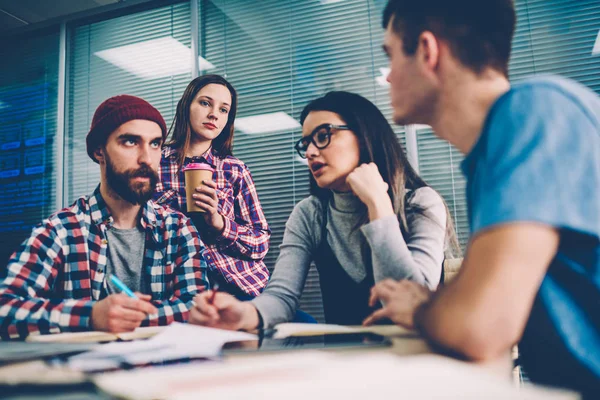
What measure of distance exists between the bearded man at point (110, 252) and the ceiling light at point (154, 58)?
1625 millimetres

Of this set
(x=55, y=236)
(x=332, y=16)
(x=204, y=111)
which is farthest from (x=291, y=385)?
(x=332, y=16)

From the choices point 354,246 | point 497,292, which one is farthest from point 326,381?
point 354,246

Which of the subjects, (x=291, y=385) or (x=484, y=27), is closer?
(x=291, y=385)

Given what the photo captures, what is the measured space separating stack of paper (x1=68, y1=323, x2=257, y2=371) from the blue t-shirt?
0.46 metres

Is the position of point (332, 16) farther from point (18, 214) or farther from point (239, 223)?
point (18, 214)

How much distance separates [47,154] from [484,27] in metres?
3.54

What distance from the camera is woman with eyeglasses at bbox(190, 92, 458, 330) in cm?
121

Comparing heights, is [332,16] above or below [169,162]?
above

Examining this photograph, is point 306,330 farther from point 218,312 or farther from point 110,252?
point 110,252

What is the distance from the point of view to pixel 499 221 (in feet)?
1.83

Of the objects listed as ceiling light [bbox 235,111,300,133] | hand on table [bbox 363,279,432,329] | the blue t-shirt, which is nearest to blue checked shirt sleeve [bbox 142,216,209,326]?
hand on table [bbox 363,279,432,329]

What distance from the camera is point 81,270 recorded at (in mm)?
1447

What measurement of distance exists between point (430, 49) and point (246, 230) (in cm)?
154

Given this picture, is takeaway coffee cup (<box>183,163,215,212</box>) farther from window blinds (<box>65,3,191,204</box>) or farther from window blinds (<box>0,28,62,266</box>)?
window blinds (<box>0,28,62,266</box>)
